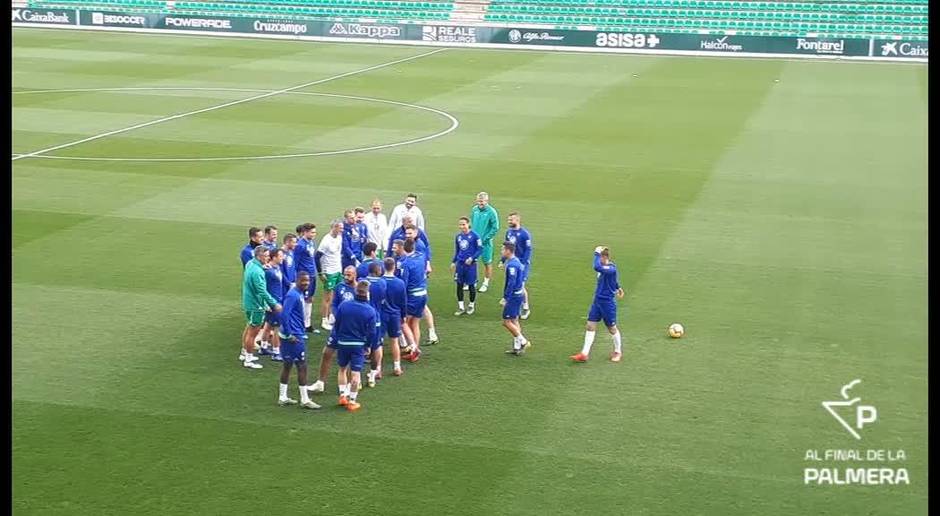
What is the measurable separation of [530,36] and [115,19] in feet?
65.0

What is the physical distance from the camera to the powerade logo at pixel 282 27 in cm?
5438

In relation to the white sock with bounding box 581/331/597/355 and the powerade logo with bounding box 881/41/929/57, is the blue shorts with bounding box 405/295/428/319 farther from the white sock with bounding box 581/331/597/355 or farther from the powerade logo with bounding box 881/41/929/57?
the powerade logo with bounding box 881/41/929/57

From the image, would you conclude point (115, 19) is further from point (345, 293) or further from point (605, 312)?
point (605, 312)

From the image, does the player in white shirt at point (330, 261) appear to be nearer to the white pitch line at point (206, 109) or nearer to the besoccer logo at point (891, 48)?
the white pitch line at point (206, 109)

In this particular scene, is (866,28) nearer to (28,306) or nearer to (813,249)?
(813,249)

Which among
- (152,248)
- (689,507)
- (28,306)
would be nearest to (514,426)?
(689,507)

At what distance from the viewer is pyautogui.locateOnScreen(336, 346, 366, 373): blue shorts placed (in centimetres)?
1346

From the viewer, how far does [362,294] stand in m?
13.3

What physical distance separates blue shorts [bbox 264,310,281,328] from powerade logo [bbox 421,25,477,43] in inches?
1570

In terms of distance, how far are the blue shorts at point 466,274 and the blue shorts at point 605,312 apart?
243 cm

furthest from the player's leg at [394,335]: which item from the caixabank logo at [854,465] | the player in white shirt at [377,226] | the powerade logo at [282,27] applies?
the powerade logo at [282,27]

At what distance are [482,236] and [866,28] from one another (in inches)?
1570

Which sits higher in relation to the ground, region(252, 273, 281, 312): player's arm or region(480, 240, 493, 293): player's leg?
region(252, 273, 281, 312): player's arm

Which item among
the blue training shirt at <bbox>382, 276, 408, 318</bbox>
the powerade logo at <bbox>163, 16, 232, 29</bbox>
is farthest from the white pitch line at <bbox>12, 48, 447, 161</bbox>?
the blue training shirt at <bbox>382, 276, 408, 318</bbox>
